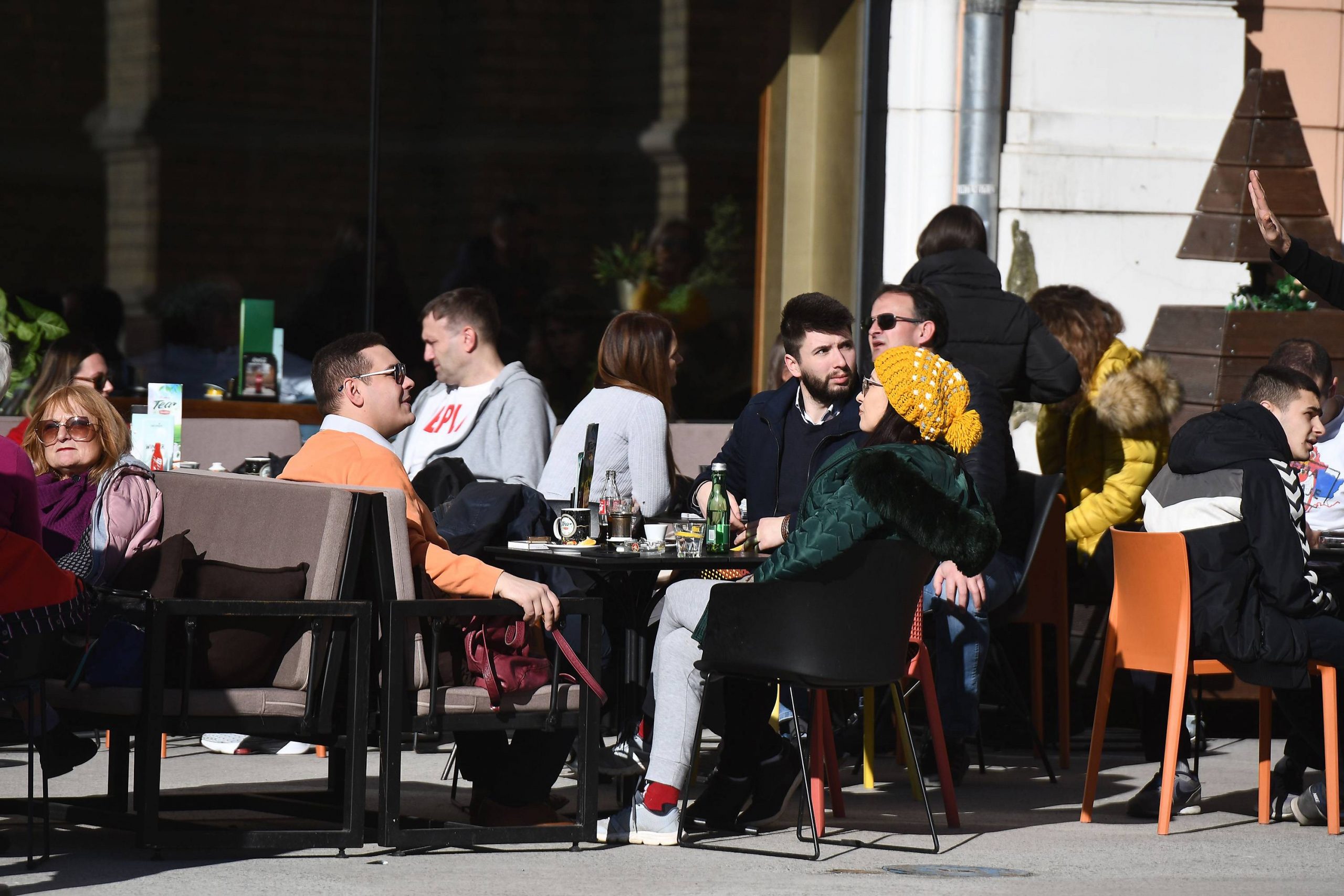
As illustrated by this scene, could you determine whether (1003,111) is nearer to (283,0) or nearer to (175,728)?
(283,0)

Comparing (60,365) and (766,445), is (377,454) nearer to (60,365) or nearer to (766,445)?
(766,445)

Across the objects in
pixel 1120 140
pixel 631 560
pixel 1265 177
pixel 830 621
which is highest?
pixel 1120 140

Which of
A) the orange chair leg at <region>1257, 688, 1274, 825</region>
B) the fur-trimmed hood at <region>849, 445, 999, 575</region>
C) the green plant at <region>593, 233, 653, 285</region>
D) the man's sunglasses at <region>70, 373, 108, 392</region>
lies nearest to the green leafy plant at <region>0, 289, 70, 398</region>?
the man's sunglasses at <region>70, 373, 108, 392</region>

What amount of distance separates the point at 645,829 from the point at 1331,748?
2.23 metres

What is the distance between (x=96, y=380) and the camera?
9.27m

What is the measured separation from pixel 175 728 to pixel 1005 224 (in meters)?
6.58

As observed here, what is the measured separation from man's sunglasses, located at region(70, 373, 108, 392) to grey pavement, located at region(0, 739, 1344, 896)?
2659mm

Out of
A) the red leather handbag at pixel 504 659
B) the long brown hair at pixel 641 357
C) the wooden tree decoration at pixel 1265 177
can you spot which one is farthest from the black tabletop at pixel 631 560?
the wooden tree decoration at pixel 1265 177

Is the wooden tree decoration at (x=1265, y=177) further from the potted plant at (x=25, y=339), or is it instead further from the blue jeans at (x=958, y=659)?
the potted plant at (x=25, y=339)

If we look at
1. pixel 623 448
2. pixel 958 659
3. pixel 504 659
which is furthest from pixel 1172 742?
pixel 623 448

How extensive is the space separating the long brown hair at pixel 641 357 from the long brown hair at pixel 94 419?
1862 millimetres

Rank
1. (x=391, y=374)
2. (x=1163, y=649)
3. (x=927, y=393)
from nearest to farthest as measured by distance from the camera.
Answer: (x=927, y=393) < (x=391, y=374) < (x=1163, y=649)

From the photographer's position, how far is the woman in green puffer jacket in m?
5.61

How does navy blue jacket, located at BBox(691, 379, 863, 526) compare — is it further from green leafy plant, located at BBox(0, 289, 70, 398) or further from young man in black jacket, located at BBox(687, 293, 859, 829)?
green leafy plant, located at BBox(0, 289, 70, 398)
